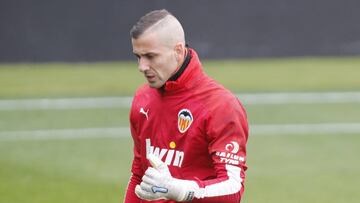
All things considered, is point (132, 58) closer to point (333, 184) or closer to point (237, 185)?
point (333, 184)

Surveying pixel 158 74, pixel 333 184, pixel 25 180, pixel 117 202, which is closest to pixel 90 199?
pixel 117 202

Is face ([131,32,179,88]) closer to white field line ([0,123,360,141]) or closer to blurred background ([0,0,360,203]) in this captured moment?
blurred background ([0,0,360,203])

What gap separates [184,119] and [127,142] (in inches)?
310

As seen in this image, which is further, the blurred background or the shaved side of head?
the blurred background

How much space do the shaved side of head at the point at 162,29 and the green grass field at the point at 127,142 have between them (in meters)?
5.50

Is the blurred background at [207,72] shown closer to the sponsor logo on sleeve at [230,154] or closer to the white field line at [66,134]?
the white field line at [66,134]

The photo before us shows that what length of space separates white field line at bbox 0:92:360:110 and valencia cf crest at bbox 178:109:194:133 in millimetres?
9921

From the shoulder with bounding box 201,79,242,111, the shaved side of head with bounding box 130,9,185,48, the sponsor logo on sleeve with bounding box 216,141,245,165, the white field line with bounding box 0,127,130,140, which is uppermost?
the shaved side of head with bounding box 130,9,185,48

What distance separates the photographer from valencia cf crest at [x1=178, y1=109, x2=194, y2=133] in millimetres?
6055

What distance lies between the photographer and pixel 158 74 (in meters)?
5.95

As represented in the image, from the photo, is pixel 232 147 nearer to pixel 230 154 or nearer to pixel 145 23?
pixel 230 154

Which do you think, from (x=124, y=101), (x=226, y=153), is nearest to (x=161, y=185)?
(x=226, y=153)

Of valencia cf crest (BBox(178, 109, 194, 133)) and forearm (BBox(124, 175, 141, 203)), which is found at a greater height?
valencia cf crest (BBox(178, 109, 194, 133))

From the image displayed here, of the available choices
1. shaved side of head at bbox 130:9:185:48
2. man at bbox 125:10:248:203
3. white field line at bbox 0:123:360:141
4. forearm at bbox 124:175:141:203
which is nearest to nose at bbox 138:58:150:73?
man at bbox 125:10:248:203
